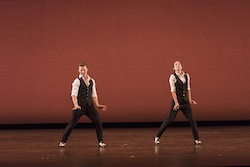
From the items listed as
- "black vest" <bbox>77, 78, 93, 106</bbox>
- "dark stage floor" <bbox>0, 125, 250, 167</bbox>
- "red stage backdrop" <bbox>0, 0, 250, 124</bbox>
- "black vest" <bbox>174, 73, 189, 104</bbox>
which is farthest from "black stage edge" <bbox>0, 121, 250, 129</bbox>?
"black vest" <bbox>77, 78, 93, 106</bbox>

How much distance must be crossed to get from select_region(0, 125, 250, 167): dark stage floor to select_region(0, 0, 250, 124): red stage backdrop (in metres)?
1.39

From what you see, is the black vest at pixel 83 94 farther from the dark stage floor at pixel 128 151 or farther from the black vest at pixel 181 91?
the black vest at pixel 181 91

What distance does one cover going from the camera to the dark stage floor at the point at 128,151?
2924mm

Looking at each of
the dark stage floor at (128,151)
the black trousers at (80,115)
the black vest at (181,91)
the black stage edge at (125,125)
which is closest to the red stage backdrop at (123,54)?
the black stage edge at (125,125)

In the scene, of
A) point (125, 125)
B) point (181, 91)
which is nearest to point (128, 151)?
point (181, 91)

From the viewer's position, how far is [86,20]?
235 inches

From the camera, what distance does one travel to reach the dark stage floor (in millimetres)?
2924

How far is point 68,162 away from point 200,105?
3764 mm

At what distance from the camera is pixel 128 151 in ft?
11.4

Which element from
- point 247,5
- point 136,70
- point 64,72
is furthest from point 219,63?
point 64,72

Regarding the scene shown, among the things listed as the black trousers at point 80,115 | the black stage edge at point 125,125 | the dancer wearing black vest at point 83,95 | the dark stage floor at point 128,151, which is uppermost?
the dancer wearing black vest at point 83,95

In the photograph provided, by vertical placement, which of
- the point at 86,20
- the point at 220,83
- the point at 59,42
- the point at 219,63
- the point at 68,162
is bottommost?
the point at 68,162

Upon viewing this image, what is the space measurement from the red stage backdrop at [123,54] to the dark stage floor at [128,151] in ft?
4.54

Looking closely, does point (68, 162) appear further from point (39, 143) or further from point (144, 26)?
point (144, 26)
